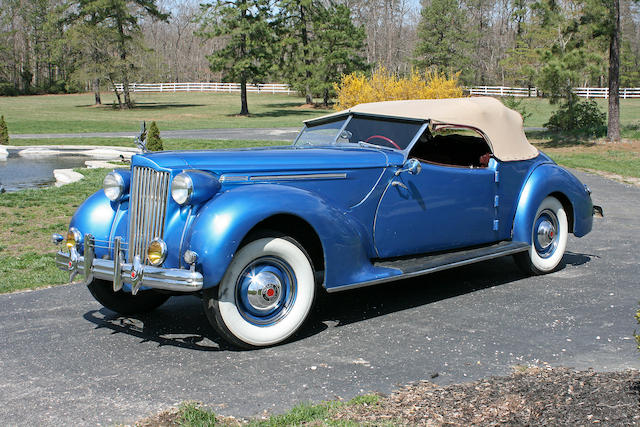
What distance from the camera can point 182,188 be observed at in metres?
4.41

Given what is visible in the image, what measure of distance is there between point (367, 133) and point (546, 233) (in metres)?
2.24

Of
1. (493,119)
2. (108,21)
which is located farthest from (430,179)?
(108,21)

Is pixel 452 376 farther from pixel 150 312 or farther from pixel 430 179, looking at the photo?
pixel 150 312

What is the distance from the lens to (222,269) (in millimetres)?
4258

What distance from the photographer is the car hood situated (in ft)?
15.3

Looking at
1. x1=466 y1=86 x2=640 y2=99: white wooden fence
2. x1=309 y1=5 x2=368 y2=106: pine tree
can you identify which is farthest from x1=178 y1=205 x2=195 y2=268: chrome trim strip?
x1=466 y1=86 x2=640 y2=99: white wooden fence

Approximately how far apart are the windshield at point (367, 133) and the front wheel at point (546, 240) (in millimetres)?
1723

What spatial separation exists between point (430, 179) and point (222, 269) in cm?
229

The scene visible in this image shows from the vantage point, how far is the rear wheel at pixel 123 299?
5.21 metres

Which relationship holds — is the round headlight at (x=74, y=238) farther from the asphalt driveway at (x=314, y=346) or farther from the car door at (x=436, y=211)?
the car door at (x=436, y=211)

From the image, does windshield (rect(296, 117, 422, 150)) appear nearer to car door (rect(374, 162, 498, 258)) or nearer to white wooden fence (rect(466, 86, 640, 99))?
car door (rect(374, 162, 498, 258))

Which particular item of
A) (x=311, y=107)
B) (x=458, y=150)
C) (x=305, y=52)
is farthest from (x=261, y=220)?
(x=311, y=107)

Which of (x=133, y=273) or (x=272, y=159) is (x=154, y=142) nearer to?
(x=272, y=159)

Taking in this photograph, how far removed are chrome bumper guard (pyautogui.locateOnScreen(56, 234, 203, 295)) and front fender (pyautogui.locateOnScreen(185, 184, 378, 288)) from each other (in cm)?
13
